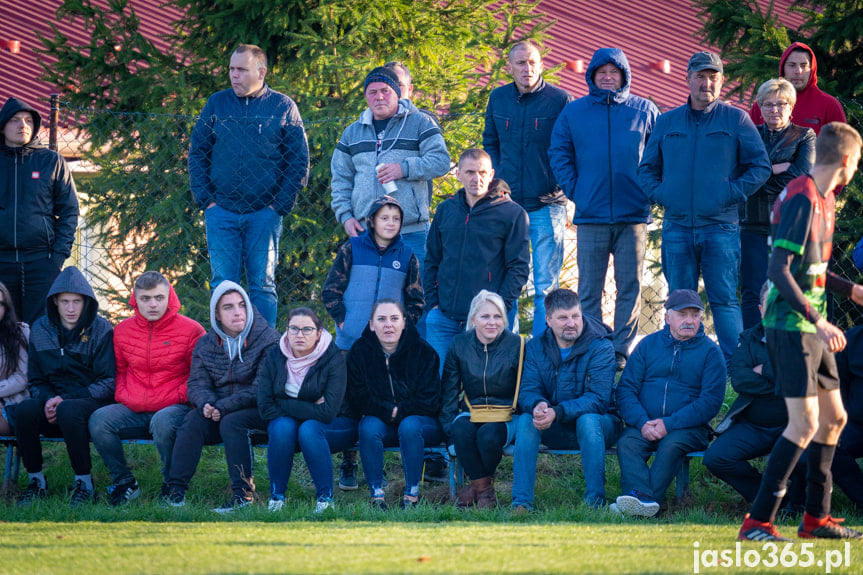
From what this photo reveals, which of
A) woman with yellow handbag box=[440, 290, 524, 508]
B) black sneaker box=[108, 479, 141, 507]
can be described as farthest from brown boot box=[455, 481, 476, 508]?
black sneaker box=[108, 479, 141, 507]

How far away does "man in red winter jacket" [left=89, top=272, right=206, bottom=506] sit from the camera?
6766 mm

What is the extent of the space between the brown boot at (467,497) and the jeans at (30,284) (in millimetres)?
A: 3638

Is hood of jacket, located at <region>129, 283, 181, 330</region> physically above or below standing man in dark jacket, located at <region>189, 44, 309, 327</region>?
below

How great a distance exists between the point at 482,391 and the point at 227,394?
6.00 ft

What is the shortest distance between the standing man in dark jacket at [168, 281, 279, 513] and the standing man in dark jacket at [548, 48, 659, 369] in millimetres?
2498

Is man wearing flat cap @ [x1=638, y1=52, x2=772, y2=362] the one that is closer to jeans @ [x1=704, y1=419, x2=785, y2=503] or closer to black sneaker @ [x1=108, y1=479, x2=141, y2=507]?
jeans @ [x1=704, y1=419, x2=785, y2=503]

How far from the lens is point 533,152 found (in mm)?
7742

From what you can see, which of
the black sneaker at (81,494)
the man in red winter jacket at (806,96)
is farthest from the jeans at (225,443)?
the man in red winter jacket at (806,96)

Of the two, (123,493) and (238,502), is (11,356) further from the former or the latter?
(238,502)

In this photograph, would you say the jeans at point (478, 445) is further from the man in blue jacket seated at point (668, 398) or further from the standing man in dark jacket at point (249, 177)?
the standing man in dark jacket at point (249, 177)

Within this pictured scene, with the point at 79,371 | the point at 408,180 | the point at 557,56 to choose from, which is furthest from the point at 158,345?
the point at 557,56

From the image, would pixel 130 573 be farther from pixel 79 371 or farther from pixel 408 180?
pixel 408 180

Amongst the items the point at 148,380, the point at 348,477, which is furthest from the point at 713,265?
the point at 148,380

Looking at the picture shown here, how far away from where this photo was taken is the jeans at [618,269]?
7375mm
